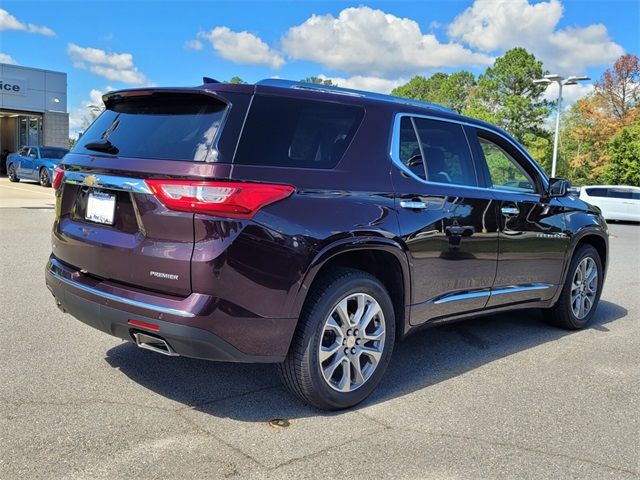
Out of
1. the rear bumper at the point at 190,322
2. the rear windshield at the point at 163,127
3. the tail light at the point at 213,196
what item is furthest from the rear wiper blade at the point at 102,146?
the rear bumper at the point at 190,322

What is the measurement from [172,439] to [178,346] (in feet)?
1.65

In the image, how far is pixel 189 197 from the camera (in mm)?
2996

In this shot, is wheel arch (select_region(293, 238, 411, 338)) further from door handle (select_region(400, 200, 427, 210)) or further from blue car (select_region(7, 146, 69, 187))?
blue car (select_region(7, 146, 69, 187))

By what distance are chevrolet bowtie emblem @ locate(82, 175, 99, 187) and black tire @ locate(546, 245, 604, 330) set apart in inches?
164

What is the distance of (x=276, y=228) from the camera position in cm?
309

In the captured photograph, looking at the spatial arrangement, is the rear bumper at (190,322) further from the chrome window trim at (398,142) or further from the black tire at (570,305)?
the black tire at (570,305)

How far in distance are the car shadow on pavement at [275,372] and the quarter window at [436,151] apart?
4.57 ft

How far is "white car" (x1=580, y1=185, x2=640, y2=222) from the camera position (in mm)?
21562

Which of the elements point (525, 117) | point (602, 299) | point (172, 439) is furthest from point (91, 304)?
point (525, 117)

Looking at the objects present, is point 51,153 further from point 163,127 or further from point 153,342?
point 153,342

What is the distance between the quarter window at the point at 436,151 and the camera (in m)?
4.01

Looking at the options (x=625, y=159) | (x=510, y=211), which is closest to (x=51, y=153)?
(x=510, y=211)

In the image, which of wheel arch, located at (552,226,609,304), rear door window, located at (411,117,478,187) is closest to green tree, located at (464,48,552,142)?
wheel arch, located at (552,226,609,304)

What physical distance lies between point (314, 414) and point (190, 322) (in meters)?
1.04
